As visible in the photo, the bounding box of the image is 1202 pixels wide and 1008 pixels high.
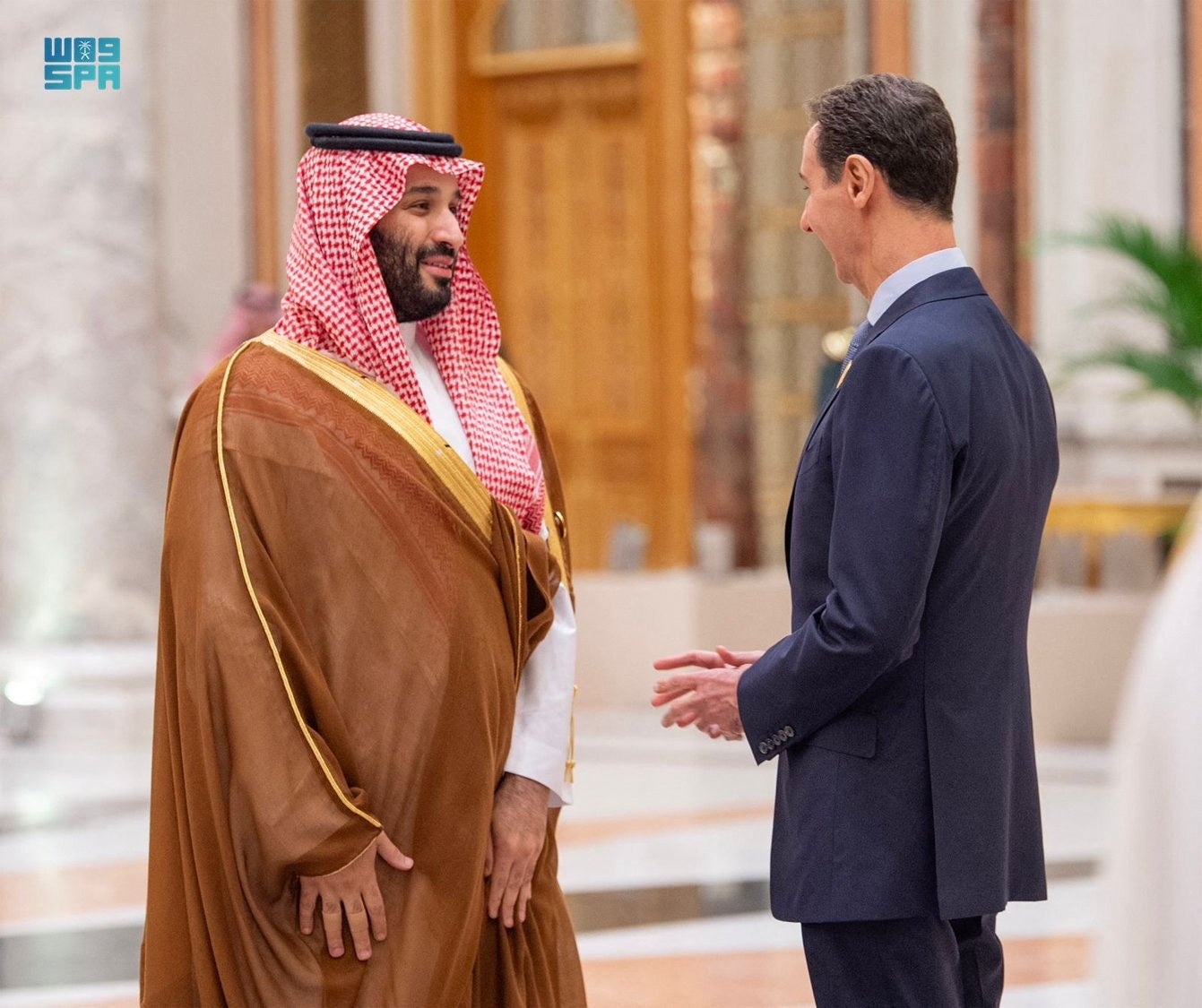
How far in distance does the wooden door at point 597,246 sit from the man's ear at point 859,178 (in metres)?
6.61

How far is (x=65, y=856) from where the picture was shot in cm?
532

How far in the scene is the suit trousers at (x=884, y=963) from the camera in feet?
6.63

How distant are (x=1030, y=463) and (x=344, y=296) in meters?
0.91

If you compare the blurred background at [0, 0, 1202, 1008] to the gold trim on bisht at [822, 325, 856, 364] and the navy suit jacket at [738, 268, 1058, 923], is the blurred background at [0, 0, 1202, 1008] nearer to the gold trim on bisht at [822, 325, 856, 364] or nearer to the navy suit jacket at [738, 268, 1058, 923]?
the gold trim on bisht at [822, 325, 856, 364]

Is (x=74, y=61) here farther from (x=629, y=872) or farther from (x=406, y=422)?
(x=406, y=422)

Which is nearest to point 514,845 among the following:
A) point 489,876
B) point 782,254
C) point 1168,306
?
point 489,876

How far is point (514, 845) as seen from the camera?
2.37 m

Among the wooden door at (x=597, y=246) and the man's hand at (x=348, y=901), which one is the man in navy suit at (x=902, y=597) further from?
the wooden door at (x=597, y=246)

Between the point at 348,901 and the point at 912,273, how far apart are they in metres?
1.01

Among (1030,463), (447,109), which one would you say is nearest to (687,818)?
(1030,463)

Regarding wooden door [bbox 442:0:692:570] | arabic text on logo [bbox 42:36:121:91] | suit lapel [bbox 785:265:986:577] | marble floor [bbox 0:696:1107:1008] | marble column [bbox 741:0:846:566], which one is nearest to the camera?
suit lapel [bbox 785:265:986:577]

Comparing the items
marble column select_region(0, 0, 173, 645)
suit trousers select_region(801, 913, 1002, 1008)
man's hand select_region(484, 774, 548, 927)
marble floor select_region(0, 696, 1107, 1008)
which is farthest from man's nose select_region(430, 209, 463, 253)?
marble column select_region(0, 0, 173, 645)

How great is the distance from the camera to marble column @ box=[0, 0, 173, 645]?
26.2 feet

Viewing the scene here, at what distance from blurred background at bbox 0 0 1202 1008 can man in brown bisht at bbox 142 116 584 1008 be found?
3.48 metres
